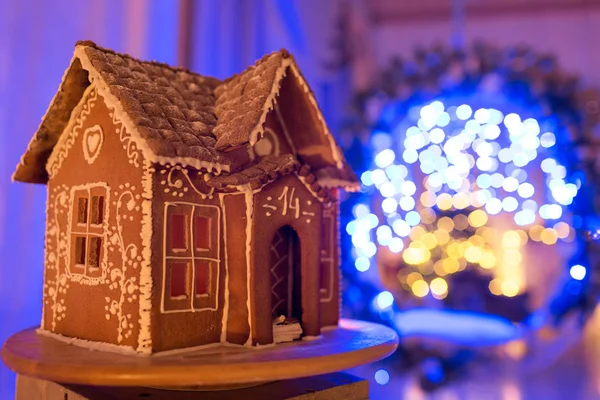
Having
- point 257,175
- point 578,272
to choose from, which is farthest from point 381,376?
point 257,175

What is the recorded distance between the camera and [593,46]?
387 cm

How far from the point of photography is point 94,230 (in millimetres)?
1176

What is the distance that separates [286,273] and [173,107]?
49 centimetres

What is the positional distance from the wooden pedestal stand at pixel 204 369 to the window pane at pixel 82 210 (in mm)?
277

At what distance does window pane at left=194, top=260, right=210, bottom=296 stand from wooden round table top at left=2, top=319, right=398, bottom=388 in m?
0.13

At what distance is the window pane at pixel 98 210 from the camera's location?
1.17m

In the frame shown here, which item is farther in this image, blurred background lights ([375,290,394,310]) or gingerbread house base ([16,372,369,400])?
blurred background lights ([375,290,394,310])

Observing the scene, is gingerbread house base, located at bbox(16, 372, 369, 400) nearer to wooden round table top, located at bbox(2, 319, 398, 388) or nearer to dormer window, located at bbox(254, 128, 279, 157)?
wooden round table top, located at bbox(2, 319, 398, 388)

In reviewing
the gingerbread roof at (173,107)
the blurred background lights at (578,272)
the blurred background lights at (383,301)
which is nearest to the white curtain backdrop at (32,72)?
the gingerbread roof at (173,107)

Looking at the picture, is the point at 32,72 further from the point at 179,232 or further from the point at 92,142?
the point at 179,232

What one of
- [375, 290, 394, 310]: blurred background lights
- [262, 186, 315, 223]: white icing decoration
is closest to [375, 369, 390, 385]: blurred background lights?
[375, 290, 394, 310]: blurred background lights

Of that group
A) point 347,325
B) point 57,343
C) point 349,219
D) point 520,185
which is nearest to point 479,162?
point 520,185

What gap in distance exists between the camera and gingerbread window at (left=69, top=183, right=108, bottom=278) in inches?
45.7

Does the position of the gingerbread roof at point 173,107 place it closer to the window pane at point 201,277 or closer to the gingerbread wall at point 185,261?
the gingerbread wall at point 185,261
